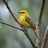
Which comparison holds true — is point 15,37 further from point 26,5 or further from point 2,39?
point 26,5

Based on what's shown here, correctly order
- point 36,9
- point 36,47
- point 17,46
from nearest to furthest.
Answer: point 36,47 → point 17,46 → point 36,9

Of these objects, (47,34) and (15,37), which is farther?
(15,37)

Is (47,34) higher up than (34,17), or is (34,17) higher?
(47,34)

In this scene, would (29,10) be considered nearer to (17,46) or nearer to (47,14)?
(47,14)

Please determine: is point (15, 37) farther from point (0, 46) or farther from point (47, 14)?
point (47, 14)

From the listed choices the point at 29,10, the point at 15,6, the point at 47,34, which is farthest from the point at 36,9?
the point at 47,34

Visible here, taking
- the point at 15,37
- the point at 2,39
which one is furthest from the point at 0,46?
the point at 15,37

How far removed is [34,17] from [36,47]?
254 centimetres

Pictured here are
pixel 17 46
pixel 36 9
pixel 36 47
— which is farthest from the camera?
pixel 36 9

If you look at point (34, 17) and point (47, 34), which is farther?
point (34, 17)

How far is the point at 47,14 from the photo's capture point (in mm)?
4906

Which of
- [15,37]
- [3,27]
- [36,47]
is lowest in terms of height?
[15,37]

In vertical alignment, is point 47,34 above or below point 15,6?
above

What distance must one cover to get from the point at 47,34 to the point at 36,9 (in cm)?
266
